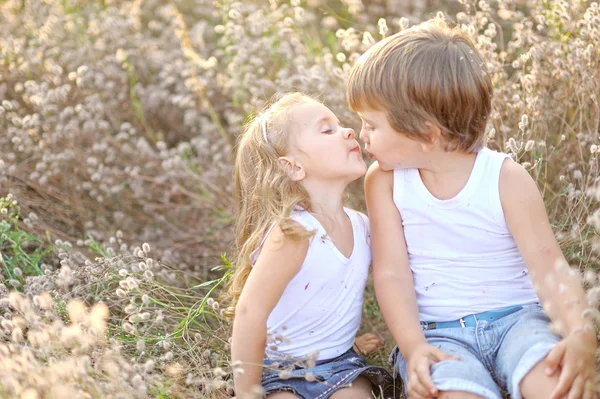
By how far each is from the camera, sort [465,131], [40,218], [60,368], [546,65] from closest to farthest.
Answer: [60,368], [465,131], [546,65], [40,218]

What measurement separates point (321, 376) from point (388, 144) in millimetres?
778

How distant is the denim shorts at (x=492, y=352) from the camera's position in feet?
6.47

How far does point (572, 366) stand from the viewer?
1.90 m

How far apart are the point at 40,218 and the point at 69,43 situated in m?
1.28

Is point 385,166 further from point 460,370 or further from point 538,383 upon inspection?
point 538,383

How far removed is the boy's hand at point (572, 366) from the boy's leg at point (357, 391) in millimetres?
597

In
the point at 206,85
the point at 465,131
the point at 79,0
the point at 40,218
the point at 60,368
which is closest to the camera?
the point at 60,368

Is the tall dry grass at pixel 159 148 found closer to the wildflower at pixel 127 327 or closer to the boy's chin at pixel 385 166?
the wildflower at pixel 127 327

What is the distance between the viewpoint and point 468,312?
2281mm

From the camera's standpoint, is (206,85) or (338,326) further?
(206,85)

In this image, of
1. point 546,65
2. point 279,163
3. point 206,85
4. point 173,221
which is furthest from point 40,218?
point 546,65

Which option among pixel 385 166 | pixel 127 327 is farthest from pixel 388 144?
pixel 127 327

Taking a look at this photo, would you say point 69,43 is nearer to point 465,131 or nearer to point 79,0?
point 79,0

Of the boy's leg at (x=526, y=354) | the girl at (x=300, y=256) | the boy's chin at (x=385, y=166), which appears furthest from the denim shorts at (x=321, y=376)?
the boy's chin at (x=385, y=166)
